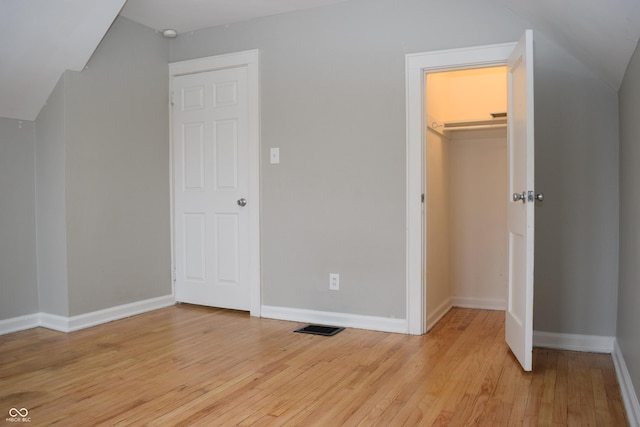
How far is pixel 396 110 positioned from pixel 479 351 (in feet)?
5.12

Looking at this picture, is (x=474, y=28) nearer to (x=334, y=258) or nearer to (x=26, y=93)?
(x=334, y=258)

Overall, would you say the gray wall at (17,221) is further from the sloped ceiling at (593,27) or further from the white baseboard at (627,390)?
the white baseboard at (627,390)

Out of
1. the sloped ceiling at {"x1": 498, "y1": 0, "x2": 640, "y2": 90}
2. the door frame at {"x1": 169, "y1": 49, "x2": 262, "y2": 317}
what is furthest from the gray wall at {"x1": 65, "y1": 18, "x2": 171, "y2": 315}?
the sloped ceiling at {"x1": 498, "y1": 0, "x2": 640, "y2": 90}

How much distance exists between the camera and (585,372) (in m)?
2.54

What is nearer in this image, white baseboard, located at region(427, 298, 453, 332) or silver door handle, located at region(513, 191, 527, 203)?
silver door handle, located at region(513, 191, 527, 203)

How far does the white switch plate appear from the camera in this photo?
368 centimetres

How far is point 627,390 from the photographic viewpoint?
214cm

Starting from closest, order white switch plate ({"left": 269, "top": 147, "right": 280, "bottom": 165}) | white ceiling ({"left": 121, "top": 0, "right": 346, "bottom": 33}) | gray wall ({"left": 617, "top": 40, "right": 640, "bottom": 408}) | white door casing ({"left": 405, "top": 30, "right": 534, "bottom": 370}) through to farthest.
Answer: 1. gray wall ({"left": 617, "top": 40, "right": 640, "bottom": 408})
2. white door casing ({"left": 405, "top": 30, "right": 534, "bottom": 370})
3. white ceiling ({"left": 121, "top": 0, "right": 346, "bottom": 33})
4. white switch plate ({"left": 269, "top": 147, "right": 280, "bottom": 165})

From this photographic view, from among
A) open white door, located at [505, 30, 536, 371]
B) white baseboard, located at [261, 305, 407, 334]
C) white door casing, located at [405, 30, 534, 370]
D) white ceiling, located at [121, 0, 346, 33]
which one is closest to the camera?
open white door, located at [505, 30, 536, 371]

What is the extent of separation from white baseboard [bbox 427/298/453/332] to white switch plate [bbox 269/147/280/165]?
1527mm

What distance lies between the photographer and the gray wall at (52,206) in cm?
337

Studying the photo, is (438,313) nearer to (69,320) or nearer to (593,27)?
(593,27)

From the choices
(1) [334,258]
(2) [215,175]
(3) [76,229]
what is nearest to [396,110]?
(1) [334,258]

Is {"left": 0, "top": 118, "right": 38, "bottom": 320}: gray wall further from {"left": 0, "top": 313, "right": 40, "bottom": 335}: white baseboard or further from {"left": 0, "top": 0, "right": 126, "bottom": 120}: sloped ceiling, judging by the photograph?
{"left": 0, "top": 0, "right": 126, "bottom": 120}: sloped ceiling
